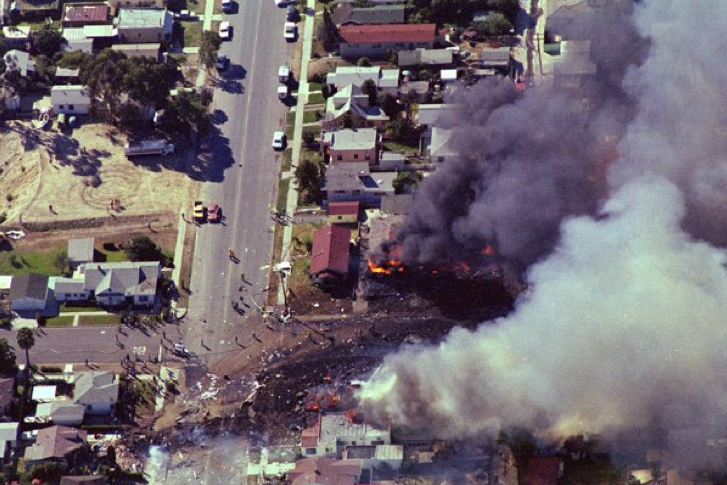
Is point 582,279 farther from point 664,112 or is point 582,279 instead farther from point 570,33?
point 570,33

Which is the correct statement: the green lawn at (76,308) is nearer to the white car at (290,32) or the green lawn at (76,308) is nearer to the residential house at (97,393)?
the residential house at (97,393)

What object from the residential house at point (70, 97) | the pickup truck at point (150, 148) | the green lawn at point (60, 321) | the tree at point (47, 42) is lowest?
the green lawn at point (60, 321)

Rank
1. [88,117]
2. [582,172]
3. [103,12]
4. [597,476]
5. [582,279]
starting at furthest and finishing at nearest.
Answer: [103,12]
[88,117]
[582,172]
[582,279]
[597,476]

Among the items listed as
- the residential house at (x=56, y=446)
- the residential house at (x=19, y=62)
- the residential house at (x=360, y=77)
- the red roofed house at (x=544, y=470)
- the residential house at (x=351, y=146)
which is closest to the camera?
the red roofed house at (x=544, y=470)

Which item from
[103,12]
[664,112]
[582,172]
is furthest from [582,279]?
[103,12]

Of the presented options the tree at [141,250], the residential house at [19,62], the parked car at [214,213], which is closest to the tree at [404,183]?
the parked car at [214,213]

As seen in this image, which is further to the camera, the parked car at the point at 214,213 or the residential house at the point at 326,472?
the parked car at the point at 214,213
